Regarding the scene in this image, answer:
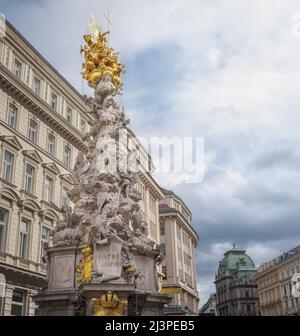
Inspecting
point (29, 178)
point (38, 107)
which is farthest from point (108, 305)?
point (38, 107)

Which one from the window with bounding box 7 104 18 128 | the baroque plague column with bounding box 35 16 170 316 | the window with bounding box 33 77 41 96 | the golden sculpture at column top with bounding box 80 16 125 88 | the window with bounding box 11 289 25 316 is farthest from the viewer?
the window with bounding box 33 77 41 96

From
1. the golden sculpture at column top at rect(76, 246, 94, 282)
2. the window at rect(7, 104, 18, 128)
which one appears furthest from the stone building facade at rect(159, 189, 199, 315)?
the golden sculpture at column top at rect(76, 246, 94, 282)

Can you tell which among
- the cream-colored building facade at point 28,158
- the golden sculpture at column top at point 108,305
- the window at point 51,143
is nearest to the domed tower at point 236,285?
the cream-colored building facade at point 28,158

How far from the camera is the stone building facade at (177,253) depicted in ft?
168

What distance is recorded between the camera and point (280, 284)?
71812mm

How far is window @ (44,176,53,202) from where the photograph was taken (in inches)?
1116

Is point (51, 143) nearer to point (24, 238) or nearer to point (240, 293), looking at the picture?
point (24, 238)

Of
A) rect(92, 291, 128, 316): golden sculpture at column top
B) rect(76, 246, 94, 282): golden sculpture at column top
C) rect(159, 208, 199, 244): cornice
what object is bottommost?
rect(92, 291, 128, 316): golden sculpture at column top

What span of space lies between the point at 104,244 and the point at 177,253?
4389 centimetres

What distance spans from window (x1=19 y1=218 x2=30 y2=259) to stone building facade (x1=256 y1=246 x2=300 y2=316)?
43721 mm

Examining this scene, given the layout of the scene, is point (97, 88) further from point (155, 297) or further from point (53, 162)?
point (53, 162)

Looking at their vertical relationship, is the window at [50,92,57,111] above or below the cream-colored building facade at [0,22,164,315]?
above

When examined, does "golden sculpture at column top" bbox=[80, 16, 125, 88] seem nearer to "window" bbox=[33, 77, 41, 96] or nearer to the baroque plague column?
the baroque plague column
